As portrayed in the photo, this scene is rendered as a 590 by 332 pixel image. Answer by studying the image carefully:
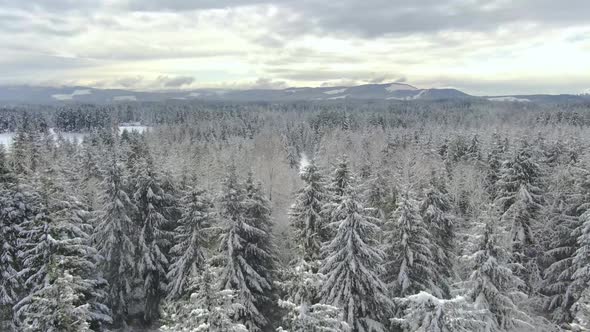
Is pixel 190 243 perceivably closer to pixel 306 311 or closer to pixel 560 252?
pixel 306 311

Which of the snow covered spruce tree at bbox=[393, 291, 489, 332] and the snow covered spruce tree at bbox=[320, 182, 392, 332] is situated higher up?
the snow covered spruce tree at bbox=[393, 291, 489, 332]

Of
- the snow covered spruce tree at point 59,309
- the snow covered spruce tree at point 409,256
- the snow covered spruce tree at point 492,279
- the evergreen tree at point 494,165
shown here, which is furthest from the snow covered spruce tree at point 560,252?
the snow covered spruce tree at point 59,309

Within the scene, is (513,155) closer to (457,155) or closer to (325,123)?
(457,155)

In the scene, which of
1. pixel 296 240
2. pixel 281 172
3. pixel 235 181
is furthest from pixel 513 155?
pixel 281 172

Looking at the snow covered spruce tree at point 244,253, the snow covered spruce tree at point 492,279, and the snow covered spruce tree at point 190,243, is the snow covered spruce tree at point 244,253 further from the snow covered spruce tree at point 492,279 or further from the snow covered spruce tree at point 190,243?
the snow covered spruce tree at point 492,279

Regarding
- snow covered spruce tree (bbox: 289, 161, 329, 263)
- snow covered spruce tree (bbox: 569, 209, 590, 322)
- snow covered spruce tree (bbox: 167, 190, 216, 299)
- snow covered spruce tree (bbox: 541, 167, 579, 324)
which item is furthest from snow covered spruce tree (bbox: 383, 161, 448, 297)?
snow covered spruce tree (bbox: 167, 190, 216, 299)

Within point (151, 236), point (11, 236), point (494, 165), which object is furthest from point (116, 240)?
point (494, 165)

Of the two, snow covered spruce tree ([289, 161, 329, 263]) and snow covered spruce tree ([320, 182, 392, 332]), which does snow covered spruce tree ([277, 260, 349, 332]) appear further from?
snow covered spruce tree ([289, 161, 329, 263])
